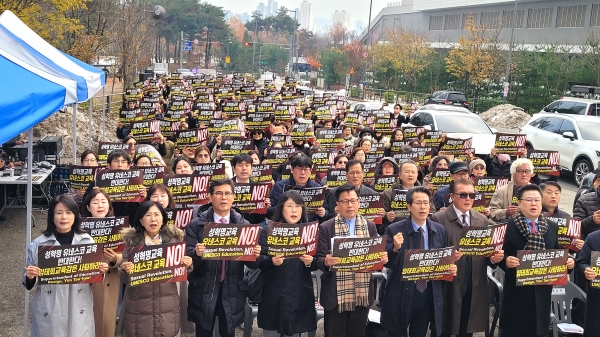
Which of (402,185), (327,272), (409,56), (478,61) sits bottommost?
(327,272)

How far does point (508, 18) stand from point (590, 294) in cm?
5787

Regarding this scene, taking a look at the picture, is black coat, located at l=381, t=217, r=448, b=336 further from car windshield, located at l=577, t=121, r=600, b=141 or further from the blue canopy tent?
car windshield, located at l=577, t=121, r=600, b=141

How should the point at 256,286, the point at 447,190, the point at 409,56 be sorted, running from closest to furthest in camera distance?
1. the point at 256,286
2. the point at 447,190
3. the point at 409,56

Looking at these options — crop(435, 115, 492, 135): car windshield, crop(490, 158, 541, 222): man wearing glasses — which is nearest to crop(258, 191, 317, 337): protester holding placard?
crop(490, 158, 541, 222): man wearing glasses

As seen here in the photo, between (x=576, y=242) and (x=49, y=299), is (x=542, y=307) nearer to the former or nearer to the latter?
(x=576, y=242)

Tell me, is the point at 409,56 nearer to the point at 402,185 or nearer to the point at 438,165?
the point at 438,165

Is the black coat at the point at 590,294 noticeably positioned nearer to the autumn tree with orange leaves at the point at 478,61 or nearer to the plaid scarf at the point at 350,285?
the plaid scarf at the point at 350,285

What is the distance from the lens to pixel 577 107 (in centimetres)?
2375

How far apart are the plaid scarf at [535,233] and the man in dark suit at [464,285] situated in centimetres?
32

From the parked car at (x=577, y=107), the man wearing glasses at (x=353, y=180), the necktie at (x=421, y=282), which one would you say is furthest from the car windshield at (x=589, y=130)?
the necktie at (x=421, y=282)

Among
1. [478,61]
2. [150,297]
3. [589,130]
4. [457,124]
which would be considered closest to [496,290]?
[150,297]

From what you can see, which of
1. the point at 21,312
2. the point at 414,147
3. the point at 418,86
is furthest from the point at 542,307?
the point at 418,86

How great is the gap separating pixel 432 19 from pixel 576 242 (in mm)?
73071

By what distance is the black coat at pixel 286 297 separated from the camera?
611cm
